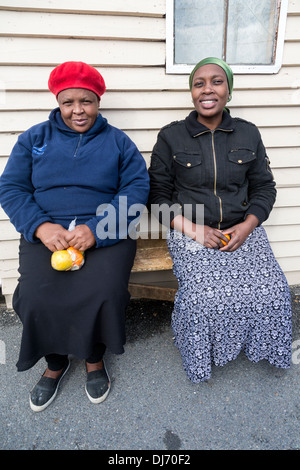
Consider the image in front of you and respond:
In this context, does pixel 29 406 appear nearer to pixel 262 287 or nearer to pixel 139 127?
pixel 262 287

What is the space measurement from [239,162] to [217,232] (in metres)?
0.47

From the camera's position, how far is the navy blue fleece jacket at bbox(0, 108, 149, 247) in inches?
69.6

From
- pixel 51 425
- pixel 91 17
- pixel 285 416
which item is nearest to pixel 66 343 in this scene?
pixel 51 425

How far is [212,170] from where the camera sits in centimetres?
192

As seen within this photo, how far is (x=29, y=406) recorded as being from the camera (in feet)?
5.71

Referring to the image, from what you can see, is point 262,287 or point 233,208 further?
point 233,208

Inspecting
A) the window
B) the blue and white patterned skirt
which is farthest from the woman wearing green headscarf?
the window

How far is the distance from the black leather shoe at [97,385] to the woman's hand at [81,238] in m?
0.77

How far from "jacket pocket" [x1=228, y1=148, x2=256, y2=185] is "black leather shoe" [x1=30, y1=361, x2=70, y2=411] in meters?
1.64

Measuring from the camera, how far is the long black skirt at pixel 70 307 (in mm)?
1574

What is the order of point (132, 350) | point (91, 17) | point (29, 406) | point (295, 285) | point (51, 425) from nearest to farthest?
point (51, 425) → point (29, 406) → point (91, 17) → point (132, 350) → point (295, 285)

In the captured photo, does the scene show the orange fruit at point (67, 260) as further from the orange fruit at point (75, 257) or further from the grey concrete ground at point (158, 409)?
the grey concrete ground at point (158, 409)

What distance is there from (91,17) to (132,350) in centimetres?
221

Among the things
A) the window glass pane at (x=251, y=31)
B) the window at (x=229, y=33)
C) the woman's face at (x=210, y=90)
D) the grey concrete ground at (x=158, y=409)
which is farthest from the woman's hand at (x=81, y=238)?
the window glass pane at (x=251, y=31)
